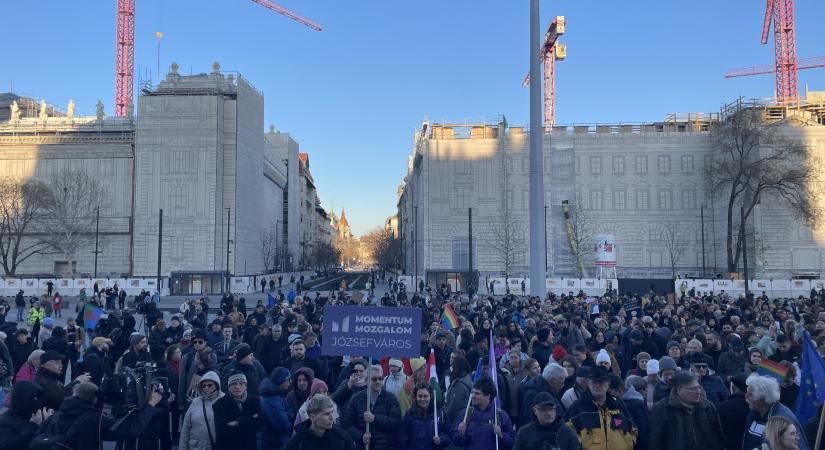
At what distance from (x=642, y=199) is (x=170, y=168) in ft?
147

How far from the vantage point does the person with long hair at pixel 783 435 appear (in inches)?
167

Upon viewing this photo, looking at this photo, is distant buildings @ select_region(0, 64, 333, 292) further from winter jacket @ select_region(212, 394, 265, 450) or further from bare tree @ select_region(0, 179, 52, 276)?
winter jacket @ select_region(212, 394, 265, 450)

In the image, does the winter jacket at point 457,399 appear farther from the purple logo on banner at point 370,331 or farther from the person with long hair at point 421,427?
the purple logo on banner at point 370,331

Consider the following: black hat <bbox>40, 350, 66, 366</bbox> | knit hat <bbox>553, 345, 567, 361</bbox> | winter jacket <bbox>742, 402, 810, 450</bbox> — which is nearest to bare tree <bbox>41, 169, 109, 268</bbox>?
black hat <bbox>40, 350, 66, 366</bbox>

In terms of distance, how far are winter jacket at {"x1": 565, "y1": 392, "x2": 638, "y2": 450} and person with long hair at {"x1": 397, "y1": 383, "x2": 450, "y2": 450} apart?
4.13 feet

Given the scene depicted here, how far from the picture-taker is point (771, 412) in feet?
17.0

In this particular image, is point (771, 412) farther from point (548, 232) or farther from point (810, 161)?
point (810, 161)

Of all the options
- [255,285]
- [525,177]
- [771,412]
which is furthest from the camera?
[525,177]

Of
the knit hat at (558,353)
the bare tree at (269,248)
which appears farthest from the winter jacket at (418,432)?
the bare tree at (269,248)

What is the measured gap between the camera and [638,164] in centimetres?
6262

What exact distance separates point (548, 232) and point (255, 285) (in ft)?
91.6

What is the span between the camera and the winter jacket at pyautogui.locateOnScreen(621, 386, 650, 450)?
20.1ft

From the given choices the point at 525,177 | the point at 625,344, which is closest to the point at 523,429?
the point at 625,344

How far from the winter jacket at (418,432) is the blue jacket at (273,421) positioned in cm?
123
